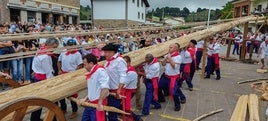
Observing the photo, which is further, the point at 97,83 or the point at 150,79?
the point at 150,79

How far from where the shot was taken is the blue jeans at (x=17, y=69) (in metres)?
7.66

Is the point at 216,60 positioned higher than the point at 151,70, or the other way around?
the point at 151,70

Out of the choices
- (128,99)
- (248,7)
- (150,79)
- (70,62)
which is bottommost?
(128,99)

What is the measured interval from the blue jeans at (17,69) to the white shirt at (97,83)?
160 inches

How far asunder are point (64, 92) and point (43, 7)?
61.2 ft

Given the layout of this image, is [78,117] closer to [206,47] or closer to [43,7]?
[206,47]

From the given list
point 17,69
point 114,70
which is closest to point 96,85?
point 114,70

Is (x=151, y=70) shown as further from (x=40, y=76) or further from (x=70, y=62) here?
(x=40, y=76)

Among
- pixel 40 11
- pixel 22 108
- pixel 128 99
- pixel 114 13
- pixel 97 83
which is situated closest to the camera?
pixel 22 108

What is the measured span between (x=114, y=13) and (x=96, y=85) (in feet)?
100

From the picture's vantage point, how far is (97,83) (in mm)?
4320

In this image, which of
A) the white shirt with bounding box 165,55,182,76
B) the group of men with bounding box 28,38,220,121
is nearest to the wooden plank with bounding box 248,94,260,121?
the group of men with bounding box 28,38,220,121

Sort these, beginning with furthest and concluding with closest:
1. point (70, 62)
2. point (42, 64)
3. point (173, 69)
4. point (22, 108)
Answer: point (173, 69) < point (70, 62) < point (42, 64) < point (22, 108)

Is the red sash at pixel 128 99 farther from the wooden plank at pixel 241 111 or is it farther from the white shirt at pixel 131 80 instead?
the wooden plank at pixel 241 111
